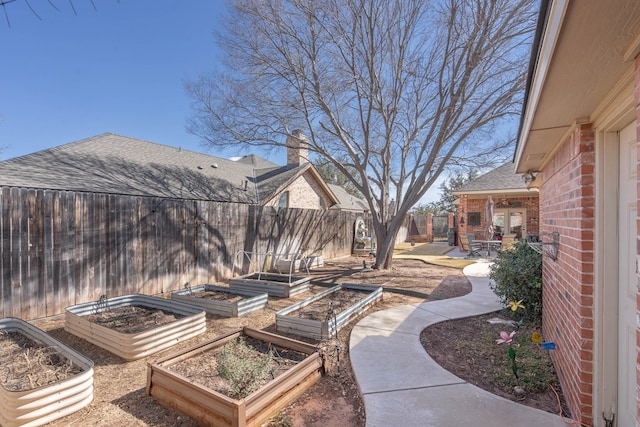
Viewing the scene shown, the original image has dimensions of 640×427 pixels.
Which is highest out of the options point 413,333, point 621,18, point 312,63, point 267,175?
point 312,63

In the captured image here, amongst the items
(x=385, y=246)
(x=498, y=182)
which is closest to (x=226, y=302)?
(x=385, y=246)

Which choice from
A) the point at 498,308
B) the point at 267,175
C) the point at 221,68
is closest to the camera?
the point at 498,308

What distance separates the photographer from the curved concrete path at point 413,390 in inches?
96.6

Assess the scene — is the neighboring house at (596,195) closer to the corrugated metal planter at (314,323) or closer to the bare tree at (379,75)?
the corrugated metal planter at (314,323)

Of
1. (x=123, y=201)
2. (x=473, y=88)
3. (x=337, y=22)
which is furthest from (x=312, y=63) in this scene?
(x=123, y=201)

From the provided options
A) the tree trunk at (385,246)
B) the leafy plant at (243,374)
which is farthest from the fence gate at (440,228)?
the leafy plant at (243,374)

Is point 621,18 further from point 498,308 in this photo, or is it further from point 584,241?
point 498,308

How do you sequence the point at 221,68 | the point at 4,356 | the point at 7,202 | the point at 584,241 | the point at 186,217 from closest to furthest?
the point at 584,241, the point at 4,356, the point at 7,202, the point at 186,217, the point at 221,68

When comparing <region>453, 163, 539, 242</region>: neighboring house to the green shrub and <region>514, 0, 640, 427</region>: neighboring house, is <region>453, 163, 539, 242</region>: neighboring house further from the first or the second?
<region>514, 0, 640, 427</region>: neighboring house

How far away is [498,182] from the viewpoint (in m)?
15.0

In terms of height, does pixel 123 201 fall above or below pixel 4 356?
above

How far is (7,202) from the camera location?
4.68 metres

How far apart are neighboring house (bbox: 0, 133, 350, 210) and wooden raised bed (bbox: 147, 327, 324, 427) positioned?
6.50 meters

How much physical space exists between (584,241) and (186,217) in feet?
23.7
